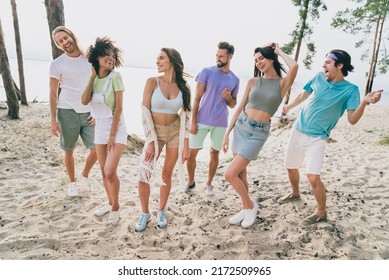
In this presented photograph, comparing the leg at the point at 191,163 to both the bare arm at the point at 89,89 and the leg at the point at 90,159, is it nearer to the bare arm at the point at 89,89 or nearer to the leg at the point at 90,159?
the leg at the point at 90,159

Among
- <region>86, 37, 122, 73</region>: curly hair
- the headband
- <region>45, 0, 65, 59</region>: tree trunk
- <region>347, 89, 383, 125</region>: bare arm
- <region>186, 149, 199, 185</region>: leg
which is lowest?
<region>186, 149, 199, 185</region>: leg

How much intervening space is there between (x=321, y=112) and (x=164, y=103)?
4.87 ft

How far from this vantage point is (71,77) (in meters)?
3.10

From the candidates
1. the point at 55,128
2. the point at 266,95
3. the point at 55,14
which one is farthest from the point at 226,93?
the point at 55,14

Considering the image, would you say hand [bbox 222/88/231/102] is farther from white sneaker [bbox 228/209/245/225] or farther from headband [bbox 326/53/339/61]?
white sneaker [bbox 228/209/245/225]

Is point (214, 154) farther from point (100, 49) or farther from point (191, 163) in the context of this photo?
point (100, 49)

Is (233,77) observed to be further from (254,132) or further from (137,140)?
(137,140)

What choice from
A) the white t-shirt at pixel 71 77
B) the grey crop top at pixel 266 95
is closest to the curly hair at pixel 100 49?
the white t-shirt at pixel 71 77

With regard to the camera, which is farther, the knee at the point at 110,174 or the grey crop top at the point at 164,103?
the knee at the point at 110,174

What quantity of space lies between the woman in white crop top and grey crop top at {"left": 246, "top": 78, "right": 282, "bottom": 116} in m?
Answer: 0.65

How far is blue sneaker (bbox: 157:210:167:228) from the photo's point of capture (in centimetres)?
293

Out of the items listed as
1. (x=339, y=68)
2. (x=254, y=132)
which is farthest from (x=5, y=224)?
(x=339, y=68)

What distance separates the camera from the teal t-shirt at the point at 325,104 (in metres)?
2.65

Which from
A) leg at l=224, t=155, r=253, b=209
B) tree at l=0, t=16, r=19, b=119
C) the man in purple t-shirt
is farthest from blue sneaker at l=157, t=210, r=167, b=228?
tree at l=0, t=16, r=19, b=119
